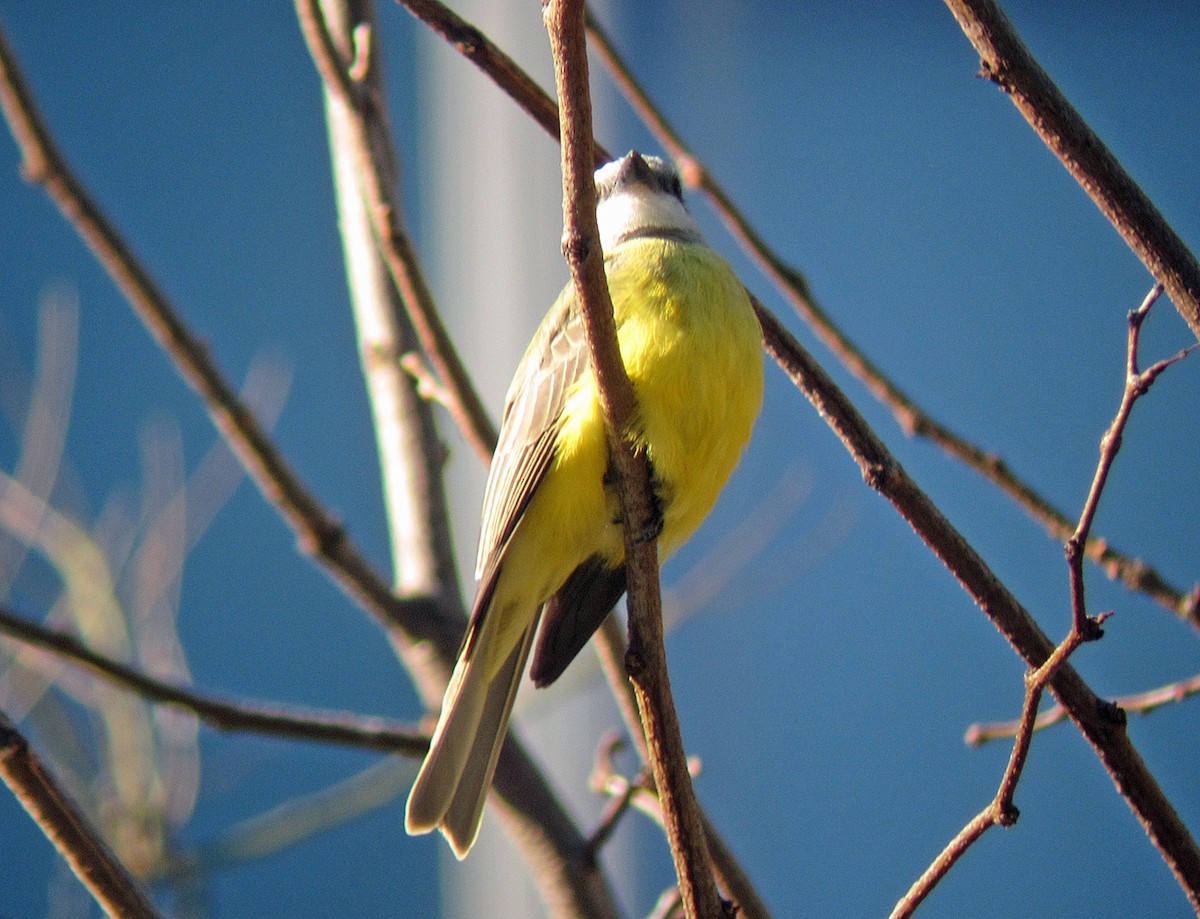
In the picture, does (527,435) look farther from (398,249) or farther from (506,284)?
(506,284)

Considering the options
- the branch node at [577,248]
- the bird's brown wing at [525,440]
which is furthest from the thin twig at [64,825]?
Result: the bird's brown wing at [525,440]

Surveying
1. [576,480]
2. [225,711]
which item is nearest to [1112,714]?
[576,480]

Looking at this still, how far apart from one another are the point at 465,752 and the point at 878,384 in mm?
1143

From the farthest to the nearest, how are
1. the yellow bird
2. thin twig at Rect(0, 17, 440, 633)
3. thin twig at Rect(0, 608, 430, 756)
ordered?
thin twig at Rect(0, 17, 440, 633), the yellow bird, thin twig at Rect(0, 608, 430, 756)

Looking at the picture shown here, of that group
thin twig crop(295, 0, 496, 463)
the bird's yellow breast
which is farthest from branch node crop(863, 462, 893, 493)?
thin twig crop(295, 0, 496, 463)

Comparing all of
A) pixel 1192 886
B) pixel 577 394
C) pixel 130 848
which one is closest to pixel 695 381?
pixel 577 394

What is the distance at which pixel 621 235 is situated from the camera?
3.72 meters

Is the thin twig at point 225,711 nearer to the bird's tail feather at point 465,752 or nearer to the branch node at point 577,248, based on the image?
the bird's tail feather at point 465,752

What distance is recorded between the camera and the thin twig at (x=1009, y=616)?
1892 millimetres

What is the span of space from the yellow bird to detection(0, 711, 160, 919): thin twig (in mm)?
855

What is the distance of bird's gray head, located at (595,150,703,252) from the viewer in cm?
372

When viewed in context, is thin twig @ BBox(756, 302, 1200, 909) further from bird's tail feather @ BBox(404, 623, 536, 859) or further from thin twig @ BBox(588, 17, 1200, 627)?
bird's tail feather @ BBox(404, 623, 536, 859)

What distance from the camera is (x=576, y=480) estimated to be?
9.30 feet

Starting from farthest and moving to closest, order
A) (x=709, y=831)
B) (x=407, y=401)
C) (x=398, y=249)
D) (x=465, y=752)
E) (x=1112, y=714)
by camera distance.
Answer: (x=407, y=401)
(x=398, y=249)
(x=465, y=752)
(x=709, y=831)
(x=1112, y=714)
